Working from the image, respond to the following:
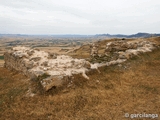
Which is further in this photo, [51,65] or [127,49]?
[127,49]

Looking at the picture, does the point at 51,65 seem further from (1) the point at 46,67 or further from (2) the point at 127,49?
(2) the point at 127,49

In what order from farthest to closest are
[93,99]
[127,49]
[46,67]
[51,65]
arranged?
[127,49]
[51,65]
[46,67]
[93,99]

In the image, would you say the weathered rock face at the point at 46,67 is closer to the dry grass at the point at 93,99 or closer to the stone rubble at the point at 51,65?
the stone rubble at the point at 51,65

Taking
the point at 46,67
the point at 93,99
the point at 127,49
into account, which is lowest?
the point at 93,99

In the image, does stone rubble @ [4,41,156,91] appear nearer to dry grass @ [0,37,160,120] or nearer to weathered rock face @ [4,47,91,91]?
weathered rock face @ [4,47,91,91]

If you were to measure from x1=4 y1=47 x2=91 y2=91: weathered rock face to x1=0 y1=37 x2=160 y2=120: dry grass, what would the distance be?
607 millimetres

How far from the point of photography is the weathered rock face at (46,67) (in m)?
9.19

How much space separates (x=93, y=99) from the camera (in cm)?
796

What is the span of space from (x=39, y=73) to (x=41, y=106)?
8.66 ft

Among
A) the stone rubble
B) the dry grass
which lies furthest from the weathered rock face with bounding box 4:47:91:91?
the dry grass

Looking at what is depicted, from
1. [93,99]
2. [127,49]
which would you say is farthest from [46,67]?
[127,49]

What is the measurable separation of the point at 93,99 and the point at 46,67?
4.48 meters

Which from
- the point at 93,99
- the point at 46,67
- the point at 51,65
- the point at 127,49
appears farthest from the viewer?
the point at 127,49

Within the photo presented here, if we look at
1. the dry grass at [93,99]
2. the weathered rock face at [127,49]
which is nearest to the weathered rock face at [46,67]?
the dry grass at [93,99]
